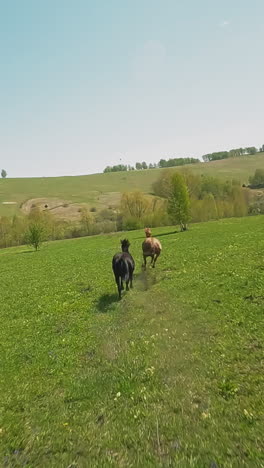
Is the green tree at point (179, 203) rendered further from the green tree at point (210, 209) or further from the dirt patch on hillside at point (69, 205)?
the dirt patch on hillside at point (69, 205)

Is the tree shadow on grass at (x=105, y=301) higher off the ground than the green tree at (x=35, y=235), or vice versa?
the tree shadow on grass at (x=105, y=301)

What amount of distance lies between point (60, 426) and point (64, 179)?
576 feet

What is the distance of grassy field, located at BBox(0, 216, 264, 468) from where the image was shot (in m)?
5.82

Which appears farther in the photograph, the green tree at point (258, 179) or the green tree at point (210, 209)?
the green tree at point (258, 179)

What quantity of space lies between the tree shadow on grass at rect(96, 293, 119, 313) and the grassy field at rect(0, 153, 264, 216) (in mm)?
104466

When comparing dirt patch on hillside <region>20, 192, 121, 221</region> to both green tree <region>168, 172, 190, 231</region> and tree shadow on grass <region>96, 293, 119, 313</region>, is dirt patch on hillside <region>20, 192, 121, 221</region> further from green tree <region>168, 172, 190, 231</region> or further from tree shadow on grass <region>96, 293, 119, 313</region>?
tree shadow on grass <region>96, 293, 119, 313</region>

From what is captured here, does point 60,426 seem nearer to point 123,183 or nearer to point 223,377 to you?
point 223,377

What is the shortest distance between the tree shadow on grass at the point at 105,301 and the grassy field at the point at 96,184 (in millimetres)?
104466

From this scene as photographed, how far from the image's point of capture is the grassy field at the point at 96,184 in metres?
134

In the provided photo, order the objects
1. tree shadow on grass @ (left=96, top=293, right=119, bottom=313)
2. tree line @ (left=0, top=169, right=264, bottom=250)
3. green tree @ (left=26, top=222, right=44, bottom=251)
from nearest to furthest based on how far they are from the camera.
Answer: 1. tree shadow on grass @ (left=96, top=293, right=119, bottom=313)
2. green tree @ (left=26, top=222, right=44, bottom=251)
3. tree line @ (left=0, top=169, right=264, bottom=250)

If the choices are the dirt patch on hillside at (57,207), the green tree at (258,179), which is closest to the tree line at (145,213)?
the dirt patch on hillside at (57,207)

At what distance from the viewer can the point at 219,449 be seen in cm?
548

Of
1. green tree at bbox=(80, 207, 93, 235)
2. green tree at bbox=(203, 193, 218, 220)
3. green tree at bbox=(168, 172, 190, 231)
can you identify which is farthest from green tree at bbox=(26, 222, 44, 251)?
green tree at bbox=(203, 193, 218, 220)

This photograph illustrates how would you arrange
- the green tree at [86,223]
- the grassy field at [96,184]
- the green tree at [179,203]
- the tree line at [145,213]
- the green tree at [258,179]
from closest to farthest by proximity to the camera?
the green tree at [179,203]
the tree line at [145,213]
the green tree at [86,223]
the green tree at [258,179]
the grassy field at [96,184]
